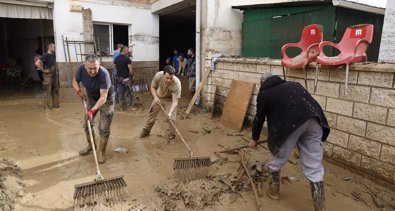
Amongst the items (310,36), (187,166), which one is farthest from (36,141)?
(310,36)

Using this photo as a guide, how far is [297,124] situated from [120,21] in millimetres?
8430

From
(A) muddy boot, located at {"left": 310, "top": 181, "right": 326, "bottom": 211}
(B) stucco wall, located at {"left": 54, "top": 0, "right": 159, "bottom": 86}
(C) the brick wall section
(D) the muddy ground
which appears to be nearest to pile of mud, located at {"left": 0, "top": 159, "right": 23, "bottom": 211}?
(D) the muddy ground

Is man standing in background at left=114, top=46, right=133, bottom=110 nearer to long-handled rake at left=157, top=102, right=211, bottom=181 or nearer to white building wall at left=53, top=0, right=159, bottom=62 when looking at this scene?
white building wall at left=53, top=0, right=159, bottom=62

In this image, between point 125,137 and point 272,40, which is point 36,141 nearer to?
point 125,137

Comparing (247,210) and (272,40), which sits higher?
(272,40)

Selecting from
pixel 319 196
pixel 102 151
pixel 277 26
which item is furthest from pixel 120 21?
pixel 319 196

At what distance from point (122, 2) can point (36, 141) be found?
6115 mm

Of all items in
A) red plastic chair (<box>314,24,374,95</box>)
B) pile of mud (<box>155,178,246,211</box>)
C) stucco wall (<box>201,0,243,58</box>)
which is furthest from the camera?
stucco wall (<box>201,0,243,58</box>)

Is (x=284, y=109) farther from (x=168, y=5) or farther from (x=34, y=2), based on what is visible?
(x=34, y=2)

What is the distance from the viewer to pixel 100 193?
332 cm

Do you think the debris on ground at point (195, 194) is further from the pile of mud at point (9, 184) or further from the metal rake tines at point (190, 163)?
the pile of mud at point (9, 184)

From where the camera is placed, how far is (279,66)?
562 centimetres

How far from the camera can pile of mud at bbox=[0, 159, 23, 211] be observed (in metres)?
3.22

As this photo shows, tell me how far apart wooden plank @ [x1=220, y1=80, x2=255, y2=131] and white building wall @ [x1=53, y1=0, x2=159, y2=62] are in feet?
16.5
